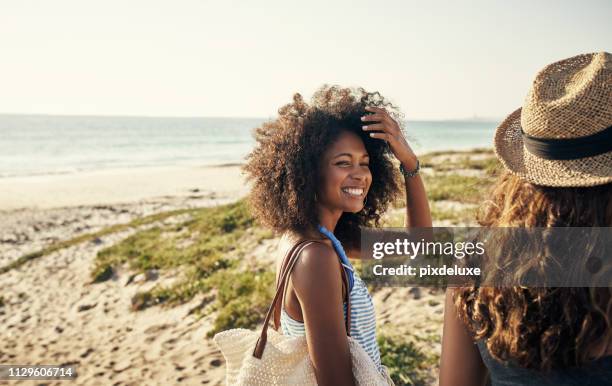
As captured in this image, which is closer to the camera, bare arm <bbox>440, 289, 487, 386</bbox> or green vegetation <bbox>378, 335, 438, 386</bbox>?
bare arm <bbox>440, 289, 487, 386</bbox>

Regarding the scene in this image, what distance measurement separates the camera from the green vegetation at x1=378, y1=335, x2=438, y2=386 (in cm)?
440

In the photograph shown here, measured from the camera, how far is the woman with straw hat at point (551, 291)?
4.85 ft

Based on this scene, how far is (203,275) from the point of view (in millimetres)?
7965

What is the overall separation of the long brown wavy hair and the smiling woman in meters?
0.61

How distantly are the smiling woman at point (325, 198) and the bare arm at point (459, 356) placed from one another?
1.60ft

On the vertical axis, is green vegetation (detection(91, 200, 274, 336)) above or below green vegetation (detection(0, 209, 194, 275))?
above

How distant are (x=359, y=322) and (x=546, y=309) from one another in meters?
1.02

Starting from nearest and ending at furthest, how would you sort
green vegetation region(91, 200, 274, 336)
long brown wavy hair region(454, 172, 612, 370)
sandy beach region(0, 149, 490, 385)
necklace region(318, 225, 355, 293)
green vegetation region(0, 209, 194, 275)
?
1. long brown wavy hair region(454, 172, 612, 370)
2. necklace region(318, 225, 355, 293)
3. sandy beach region(0, 149, 490, 385)
4. green vegetation region(91, 200, 274, 336)
5. green vegetation region(0, 209, 194, 275)

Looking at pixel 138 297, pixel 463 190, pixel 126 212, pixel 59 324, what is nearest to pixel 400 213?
pixel 463 190

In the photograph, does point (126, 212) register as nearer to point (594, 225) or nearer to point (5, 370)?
point (5, 370)

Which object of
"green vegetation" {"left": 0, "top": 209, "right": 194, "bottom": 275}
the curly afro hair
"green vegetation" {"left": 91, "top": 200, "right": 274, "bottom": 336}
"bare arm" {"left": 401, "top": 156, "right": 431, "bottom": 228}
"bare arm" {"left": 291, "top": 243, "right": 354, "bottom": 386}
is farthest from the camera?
"green vegetation" {"left": 0, "top": 209, "right": 194, "bottom": 275}

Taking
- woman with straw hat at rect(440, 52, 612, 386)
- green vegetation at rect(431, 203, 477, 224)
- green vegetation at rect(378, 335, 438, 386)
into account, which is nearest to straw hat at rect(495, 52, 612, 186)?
woman with straw hat at rect(440, 52, 612, 386)

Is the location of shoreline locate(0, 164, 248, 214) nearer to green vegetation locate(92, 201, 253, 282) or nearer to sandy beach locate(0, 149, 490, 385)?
sandy beach locate(0, 149, 490, 385)

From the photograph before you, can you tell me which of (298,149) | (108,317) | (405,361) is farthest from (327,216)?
(108,317)
